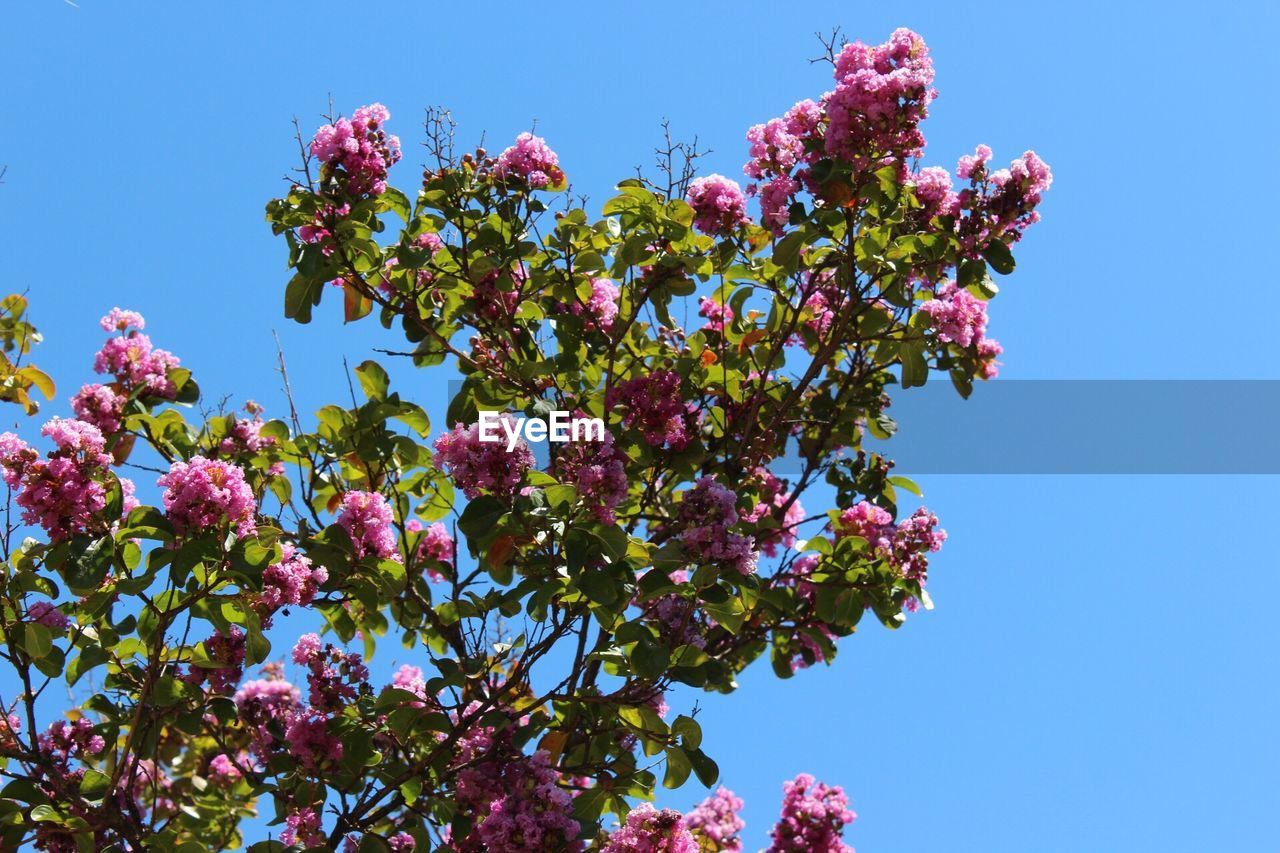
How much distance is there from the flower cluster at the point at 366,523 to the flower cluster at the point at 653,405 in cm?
89

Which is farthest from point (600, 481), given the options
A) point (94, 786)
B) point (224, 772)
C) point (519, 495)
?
point (224, 772)

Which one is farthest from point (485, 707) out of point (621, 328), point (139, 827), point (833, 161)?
point (833, 161)

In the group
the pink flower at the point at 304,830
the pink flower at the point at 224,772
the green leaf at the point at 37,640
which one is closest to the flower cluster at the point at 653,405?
the pink flower at the point at 304,830

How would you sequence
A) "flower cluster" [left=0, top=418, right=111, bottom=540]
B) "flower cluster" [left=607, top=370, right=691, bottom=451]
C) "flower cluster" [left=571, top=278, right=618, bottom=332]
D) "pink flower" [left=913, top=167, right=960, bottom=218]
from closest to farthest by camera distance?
"flower cluster" [left=0, top=418, right=111, bottom=540]
"flower cluster" [left=607, top=370, right=691, bottom=451]
"pink flower" [left=913, top=167, right=960, bottom=218]
"flower cluster" [left=571, top=278, right=618, bottom=332]

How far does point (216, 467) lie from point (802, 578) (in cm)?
197

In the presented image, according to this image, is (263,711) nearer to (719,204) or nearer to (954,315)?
(719,204)

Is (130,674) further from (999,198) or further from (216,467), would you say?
(999,198)

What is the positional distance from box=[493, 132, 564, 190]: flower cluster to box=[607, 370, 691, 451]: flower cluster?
2.45 ft

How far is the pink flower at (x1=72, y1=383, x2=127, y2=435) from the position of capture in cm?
461

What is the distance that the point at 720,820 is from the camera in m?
5.64

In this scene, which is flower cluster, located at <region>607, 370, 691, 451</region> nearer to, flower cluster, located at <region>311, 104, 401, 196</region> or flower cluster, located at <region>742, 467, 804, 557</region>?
flower cluster, located at <region>742, 467, 804, 557</region>

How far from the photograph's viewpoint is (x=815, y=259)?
4.53 metres

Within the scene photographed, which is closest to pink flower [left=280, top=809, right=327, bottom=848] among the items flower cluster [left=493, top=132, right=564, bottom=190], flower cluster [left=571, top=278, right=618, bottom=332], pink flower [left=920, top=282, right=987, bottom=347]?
flower cluster [left=571, top=278, right=618, bottom=332]

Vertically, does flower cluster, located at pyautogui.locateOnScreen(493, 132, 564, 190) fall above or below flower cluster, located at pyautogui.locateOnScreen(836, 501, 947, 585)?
above
